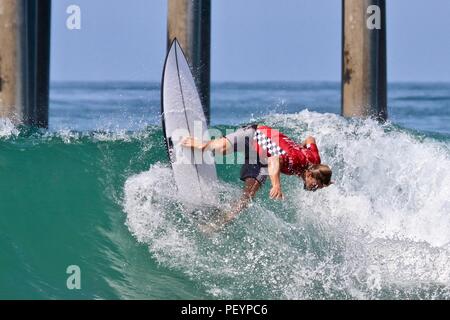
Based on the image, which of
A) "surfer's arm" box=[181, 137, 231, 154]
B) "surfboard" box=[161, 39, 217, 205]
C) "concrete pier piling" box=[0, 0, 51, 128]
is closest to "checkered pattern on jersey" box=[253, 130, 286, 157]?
"surfer's arm" box=[181, 137, 231, 154]

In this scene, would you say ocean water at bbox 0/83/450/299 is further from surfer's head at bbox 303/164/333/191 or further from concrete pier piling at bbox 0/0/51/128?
surfer's head at bbox 303/164/333/191

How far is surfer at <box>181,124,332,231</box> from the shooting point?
29.9 feet

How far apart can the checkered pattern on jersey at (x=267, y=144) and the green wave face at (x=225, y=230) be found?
2.74 feet

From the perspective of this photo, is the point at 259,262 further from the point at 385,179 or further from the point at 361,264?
the point at 385,179

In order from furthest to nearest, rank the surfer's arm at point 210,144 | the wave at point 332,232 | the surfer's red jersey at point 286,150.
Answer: the surfer's arm at point 210,144, the surfer's red jersey at point 286,150, the wave at point 332,232

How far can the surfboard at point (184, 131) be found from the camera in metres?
10.0

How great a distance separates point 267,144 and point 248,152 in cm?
30

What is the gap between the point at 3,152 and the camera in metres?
12.3

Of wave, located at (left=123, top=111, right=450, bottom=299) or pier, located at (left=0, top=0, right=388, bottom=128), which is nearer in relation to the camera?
wave, located at (left=123, top=111, right=450, bottom=299)

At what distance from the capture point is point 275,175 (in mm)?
9094

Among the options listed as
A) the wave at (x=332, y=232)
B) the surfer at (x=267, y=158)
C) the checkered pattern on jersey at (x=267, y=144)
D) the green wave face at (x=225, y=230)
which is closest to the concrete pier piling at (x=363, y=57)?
the green wave face at (x=225, y=230)

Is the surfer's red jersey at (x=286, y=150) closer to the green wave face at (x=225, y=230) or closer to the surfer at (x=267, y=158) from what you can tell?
the surfer at (x=267, y=158)

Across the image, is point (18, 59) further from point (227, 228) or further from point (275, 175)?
point (275, 175)
